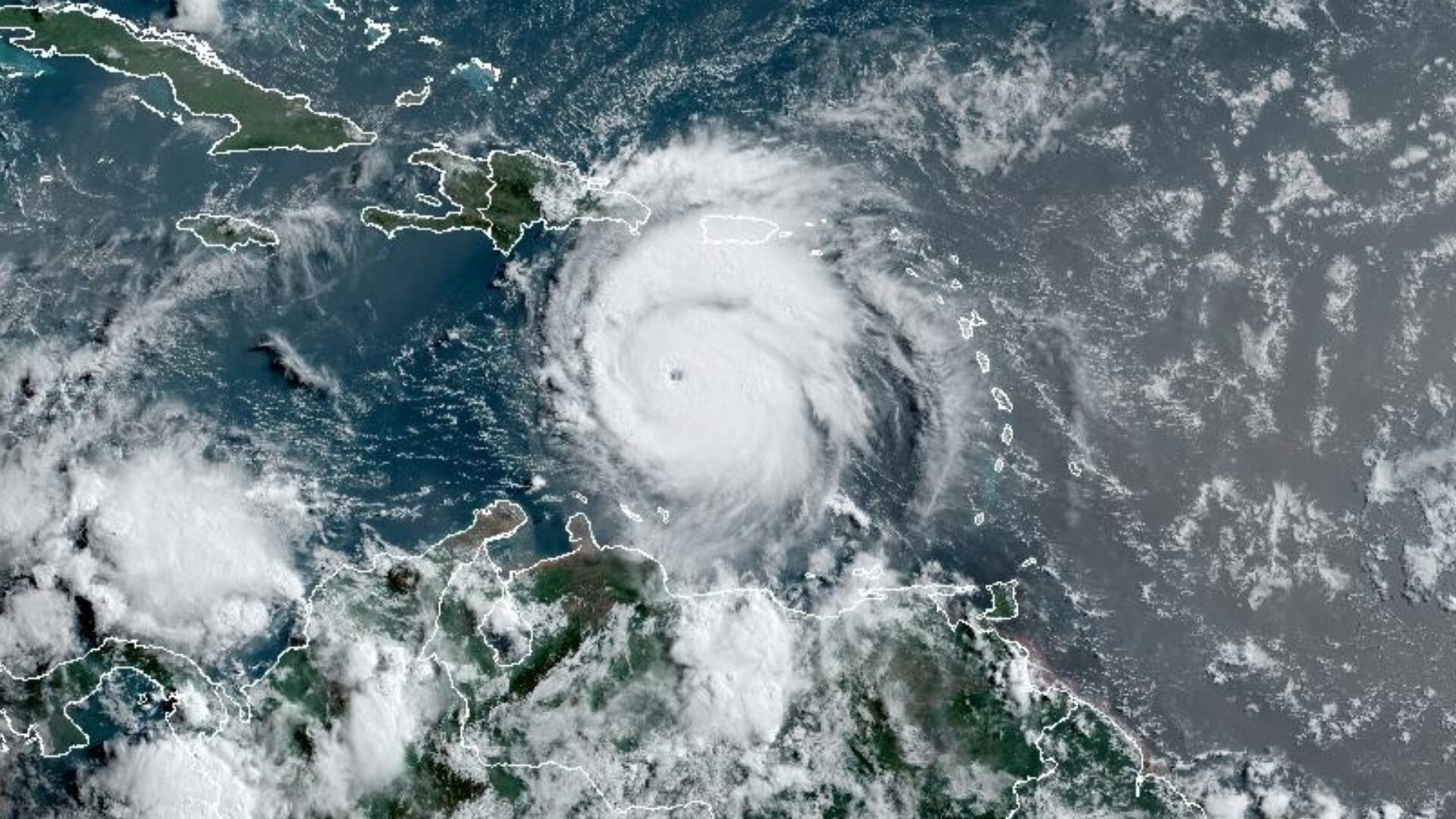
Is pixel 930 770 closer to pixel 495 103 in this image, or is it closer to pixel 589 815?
pixel 589 815

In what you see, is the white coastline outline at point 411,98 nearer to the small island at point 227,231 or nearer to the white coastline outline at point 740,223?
the small island at point 227,231

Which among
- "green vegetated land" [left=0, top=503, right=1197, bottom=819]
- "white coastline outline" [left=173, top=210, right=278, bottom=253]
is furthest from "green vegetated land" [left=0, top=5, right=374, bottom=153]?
"green vegetated land" [left=0, top=503, right=1197, bottom=819]

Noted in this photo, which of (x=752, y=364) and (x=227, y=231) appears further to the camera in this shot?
(x=227, y=231)

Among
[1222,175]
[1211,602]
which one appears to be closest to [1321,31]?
[1222,175]

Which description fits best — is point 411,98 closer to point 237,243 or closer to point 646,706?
point 237,243

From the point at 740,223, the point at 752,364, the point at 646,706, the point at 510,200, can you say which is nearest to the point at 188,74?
the point at 510,200
